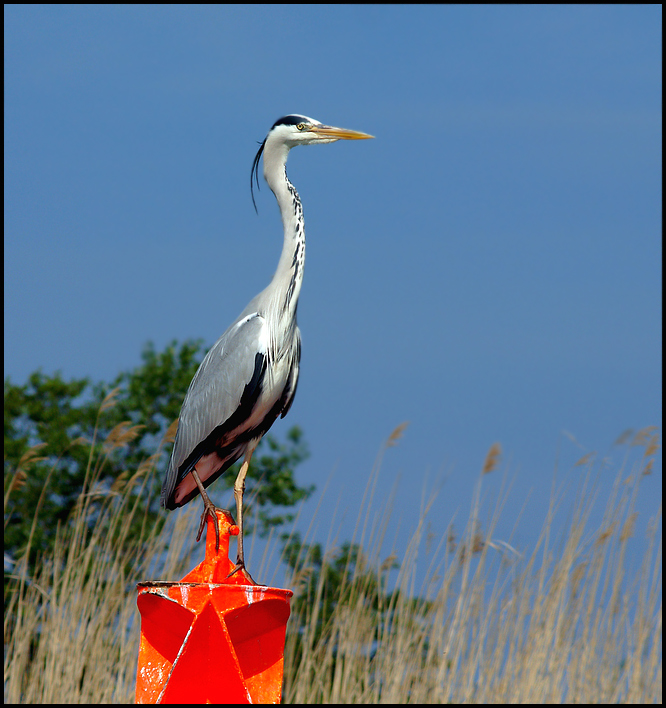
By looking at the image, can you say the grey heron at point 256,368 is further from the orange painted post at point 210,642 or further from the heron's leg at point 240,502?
the orange painted post at point 210,642

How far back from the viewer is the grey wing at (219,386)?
3014 millimetres

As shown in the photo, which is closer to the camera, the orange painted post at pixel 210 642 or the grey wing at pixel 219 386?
the orange painted post at pixel 210 642

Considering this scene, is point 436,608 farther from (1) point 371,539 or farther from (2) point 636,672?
(2) point 636,672

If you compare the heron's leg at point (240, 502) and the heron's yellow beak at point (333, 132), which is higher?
the heron's yellow beak at point (333, 132)

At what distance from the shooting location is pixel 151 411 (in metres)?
8.91

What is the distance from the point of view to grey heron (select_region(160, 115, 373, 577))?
3020 mm

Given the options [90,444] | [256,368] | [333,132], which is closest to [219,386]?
[256,368]

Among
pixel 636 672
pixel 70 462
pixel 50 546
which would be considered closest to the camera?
pixel 636 672

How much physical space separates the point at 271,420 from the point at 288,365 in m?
0.23

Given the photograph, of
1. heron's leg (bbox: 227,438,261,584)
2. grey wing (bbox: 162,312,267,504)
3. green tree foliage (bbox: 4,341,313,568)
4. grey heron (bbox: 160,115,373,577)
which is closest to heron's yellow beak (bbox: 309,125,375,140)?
grey heron (bbox: 160,115,373,577)

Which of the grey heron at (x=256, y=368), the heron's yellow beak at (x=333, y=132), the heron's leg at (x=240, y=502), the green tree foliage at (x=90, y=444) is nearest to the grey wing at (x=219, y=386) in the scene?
the grey heron at (x=256, y=368)

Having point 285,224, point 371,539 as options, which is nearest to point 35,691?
point 371,539

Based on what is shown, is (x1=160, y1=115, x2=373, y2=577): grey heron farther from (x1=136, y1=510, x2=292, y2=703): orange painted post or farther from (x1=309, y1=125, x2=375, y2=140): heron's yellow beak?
(x1=136, y1=510, x2=292, y2=703): orange painted post

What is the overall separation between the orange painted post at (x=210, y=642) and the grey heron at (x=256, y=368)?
747mm
